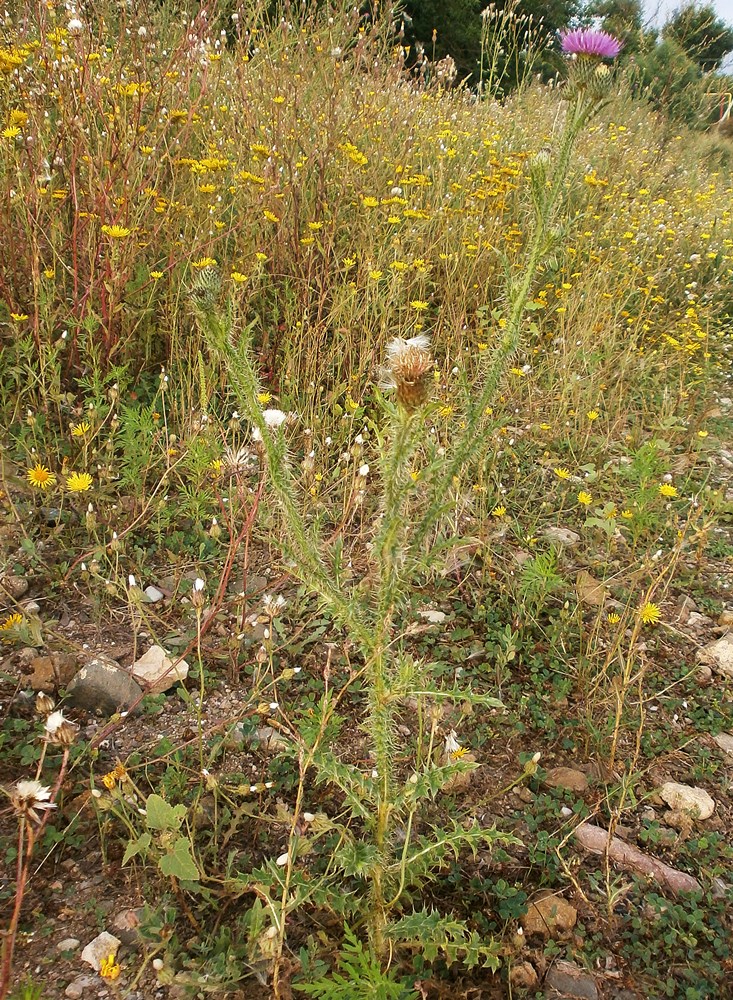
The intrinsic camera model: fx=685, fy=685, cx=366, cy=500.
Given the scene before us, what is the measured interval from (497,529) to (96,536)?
136cm

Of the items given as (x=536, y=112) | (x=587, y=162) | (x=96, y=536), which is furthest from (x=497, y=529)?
(x=536, y=112)

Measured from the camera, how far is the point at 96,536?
6.90 feet

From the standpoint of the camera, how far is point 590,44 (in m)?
1.76

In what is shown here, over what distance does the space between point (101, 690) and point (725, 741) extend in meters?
1.67

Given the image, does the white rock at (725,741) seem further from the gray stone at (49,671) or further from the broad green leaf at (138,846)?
the gray stone at (49,671)

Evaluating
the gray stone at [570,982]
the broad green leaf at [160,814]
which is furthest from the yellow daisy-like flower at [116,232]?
the gray stone at [570,982]

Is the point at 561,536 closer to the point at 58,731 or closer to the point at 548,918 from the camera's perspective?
the point at 548,918

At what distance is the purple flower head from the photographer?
174 centimetres

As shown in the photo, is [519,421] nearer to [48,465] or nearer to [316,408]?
[316,408]

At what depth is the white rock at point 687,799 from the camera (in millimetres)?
1687

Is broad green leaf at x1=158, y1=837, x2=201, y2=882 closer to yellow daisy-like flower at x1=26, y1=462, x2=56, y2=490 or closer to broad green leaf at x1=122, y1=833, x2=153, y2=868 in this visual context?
broad green leaf at x1=122, y1=833, x2=153, y2=868

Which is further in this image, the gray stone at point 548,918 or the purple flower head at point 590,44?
the purple flower head at point 590,44

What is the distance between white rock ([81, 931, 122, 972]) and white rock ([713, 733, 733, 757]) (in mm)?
1556

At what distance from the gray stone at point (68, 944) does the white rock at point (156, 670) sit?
0.58 meters
